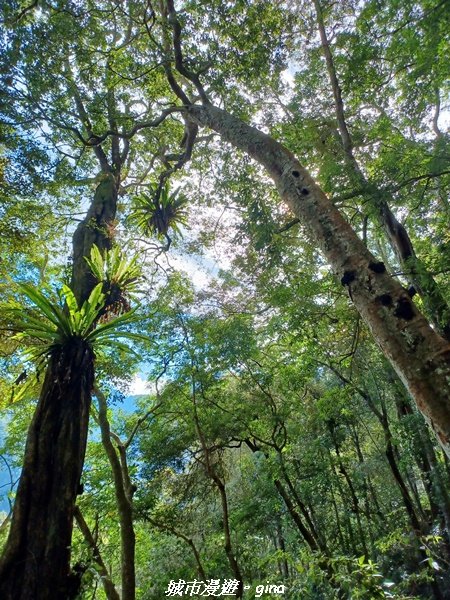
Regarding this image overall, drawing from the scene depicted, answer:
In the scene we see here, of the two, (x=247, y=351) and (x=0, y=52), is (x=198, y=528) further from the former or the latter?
(x=0, y=52)

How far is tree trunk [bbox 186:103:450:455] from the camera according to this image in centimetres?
164

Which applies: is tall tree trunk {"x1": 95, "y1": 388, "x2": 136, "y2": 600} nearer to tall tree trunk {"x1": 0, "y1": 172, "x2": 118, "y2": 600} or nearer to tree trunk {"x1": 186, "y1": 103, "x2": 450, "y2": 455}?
tall tree trunk {"x1": 0, "y1": 172, "x2": 118, "y2": 600}

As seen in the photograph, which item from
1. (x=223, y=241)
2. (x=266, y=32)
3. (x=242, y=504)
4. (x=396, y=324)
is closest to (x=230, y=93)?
(x=266, y=32)

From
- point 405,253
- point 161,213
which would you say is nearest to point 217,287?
point 161,213

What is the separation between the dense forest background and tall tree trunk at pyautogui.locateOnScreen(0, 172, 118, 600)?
15mm

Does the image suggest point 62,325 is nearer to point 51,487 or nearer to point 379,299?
point 51,487

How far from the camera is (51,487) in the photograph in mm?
2756

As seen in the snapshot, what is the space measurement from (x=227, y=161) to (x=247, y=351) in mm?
3331

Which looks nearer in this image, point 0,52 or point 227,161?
point 0,52

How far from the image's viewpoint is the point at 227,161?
5766 mm

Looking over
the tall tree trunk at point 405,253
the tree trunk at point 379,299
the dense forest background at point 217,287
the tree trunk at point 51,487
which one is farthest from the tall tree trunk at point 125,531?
the tall tree trunk at point 405,253

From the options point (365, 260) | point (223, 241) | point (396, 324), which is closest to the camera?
point (396, 324)

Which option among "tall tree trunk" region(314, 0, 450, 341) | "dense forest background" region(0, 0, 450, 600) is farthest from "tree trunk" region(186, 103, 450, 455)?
"tall tree trunk" region(314, 0, 450, 341)

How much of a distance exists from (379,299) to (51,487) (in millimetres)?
2950
